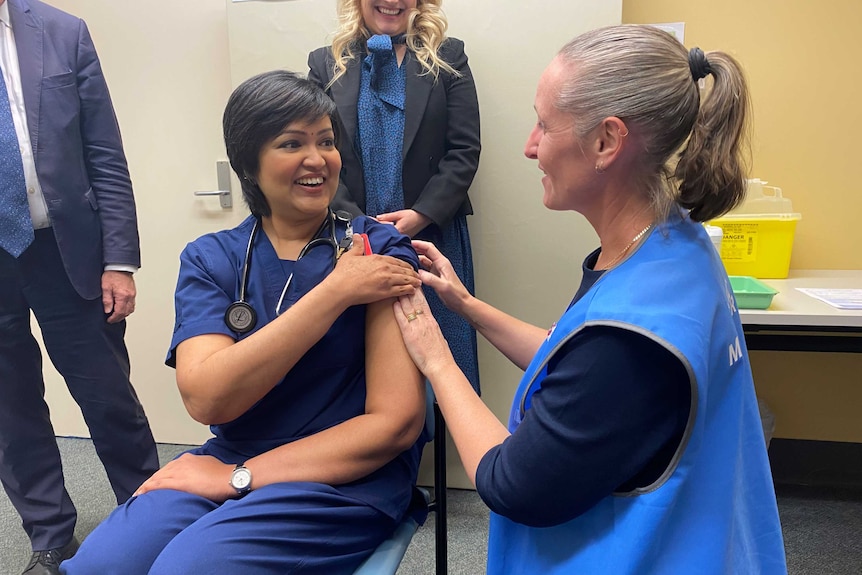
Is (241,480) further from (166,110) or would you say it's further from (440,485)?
(166,110)

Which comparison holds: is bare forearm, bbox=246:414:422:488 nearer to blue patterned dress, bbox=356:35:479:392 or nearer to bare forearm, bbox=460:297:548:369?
bare forearm, bbox=460:297:548:369

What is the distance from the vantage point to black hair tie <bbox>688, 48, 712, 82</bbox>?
0.85 metres

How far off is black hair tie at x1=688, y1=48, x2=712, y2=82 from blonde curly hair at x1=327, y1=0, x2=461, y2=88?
43.7 inches

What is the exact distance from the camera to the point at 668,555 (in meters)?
0.80

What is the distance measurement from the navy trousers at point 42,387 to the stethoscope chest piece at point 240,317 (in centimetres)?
97

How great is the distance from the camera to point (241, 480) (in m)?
1.09

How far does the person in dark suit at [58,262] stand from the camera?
175 cm

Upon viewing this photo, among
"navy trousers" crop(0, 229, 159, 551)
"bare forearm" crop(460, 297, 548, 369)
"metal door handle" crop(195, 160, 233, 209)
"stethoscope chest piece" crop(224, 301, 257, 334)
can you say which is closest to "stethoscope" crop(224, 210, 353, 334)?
"stethoscope chest piece" crop(224, 301, 257, 334)

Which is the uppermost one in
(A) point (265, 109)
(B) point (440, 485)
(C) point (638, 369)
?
(A) point (265, 109)

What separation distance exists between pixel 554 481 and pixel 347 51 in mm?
1547

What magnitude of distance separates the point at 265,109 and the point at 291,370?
20.2 inches

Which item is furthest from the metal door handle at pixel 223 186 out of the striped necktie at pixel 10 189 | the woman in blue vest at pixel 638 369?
the woman in blue vest at pixel 638 369

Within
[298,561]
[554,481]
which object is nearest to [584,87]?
[554,481]

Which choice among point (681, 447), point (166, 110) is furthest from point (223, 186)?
point (681, 447)
